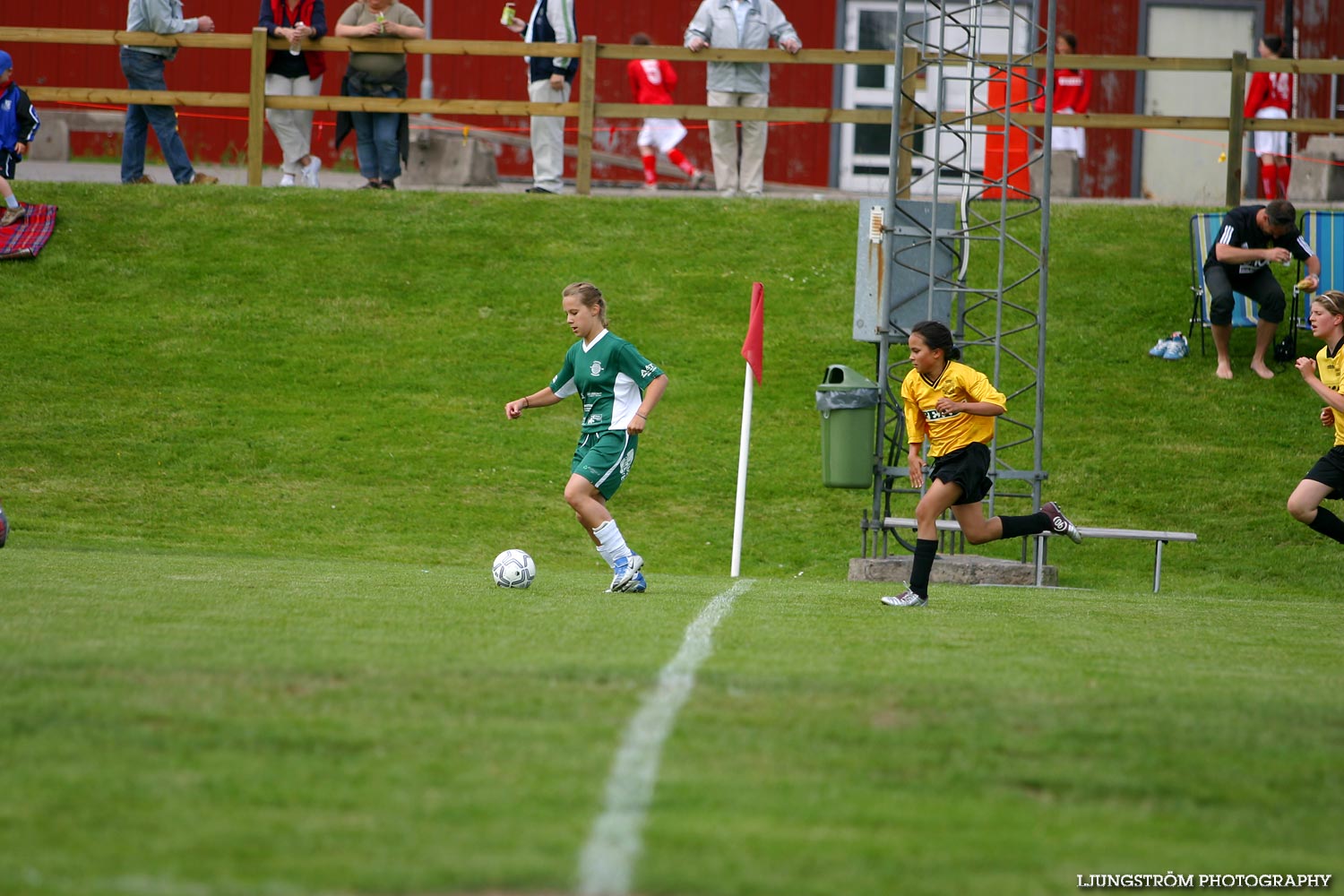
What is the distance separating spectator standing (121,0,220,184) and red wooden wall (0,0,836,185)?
21.0ft

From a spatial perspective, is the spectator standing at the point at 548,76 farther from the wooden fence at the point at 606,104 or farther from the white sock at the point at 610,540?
the white sock at the point at 610,540

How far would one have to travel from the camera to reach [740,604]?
890 centimetres

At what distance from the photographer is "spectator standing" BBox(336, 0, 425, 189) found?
1981 centimetres

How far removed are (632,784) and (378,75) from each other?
16.9 metres

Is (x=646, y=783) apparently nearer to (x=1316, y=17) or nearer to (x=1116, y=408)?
(x=1116, y=408)

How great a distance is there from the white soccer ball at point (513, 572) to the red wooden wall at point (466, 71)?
60.4 ft

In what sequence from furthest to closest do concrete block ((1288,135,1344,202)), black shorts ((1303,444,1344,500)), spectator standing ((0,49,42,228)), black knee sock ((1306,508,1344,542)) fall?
concrete block ((1288,135,1344,202)) → spectator standing ((0,49,42,228)) → black knee sock ((1306,508,1344,542)) → black shorts ((1303,444,1344,500))

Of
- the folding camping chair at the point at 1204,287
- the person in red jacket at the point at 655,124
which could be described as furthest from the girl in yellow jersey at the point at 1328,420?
the person in red jacket at the point at 655,124

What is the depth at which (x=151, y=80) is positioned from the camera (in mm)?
20344

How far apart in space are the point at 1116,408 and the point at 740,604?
8710mm

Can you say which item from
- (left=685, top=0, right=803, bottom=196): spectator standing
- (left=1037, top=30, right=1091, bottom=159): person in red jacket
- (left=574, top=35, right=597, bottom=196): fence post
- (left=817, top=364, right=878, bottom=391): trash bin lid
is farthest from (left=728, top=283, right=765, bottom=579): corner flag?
(left=1037, top=30, right=1091, bottom=159): person in red jacket

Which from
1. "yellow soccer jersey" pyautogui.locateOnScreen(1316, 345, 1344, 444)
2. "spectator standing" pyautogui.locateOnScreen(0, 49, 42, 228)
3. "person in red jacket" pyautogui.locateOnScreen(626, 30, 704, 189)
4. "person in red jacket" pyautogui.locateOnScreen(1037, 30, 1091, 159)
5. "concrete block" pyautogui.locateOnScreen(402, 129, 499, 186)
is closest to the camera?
"yellow soccer jersey" pyautogui.locateOnScreen(1316, 345, 1344, 444)

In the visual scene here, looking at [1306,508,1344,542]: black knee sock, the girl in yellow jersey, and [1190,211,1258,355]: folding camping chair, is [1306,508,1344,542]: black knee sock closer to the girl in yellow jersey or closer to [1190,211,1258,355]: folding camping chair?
the girl in yellow jersey

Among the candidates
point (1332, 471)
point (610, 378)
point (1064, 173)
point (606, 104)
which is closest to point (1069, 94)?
point (1064, 173)
